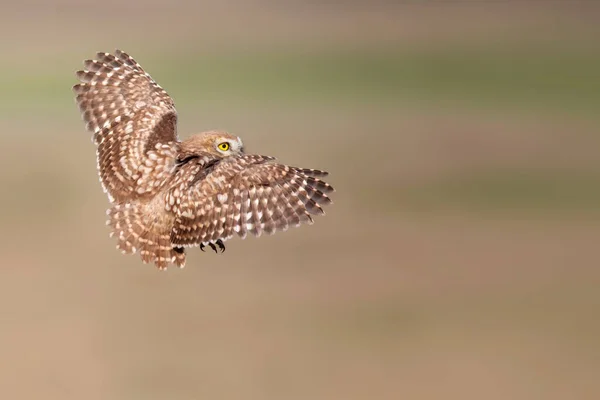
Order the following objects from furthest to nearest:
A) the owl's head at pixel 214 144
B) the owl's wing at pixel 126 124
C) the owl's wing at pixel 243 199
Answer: the owl's wing at pixel 126 124, the owl's head at pixel 214 144, the owl's wing at pixel 243 199

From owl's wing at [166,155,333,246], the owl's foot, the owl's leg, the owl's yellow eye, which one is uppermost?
the owl's yellow eye

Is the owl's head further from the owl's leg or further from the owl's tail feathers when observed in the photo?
the owl's leg

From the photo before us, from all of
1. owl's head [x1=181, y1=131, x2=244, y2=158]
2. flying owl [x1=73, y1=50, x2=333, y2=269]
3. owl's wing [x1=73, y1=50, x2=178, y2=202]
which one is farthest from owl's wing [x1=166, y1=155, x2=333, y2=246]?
owl's wing [x1=73, y1=50, x2=178, y2=202]

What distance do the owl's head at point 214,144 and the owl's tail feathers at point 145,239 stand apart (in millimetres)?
576

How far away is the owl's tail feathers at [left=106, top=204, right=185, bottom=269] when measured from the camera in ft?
27.7

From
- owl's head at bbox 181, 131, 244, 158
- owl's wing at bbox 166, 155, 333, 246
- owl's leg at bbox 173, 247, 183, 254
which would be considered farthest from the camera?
owl's head at bbox 181, 131, 244, 158

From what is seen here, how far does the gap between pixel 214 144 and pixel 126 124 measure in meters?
1.06

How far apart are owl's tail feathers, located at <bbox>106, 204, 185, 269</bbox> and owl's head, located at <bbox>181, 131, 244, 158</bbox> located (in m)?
0.58

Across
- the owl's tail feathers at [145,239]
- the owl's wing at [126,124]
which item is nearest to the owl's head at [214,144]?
the owl's wing at [126,124]

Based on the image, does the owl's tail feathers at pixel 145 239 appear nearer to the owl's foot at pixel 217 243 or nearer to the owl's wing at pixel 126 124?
the owl's foot at pixel 217 243

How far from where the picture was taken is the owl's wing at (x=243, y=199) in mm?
8359

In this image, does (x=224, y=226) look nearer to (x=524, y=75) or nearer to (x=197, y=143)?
(x=197, y=143)

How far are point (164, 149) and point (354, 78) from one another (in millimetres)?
46460

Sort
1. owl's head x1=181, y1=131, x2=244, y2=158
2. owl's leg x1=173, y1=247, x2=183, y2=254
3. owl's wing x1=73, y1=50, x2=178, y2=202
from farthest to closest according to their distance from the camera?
owl's wing x1=73, y1=50, x2=178, y2=202
owl's head x1=181, y1=131, x2=244, y2=158
owl's leg x1=173, y1=247, x2=183, y2=254
